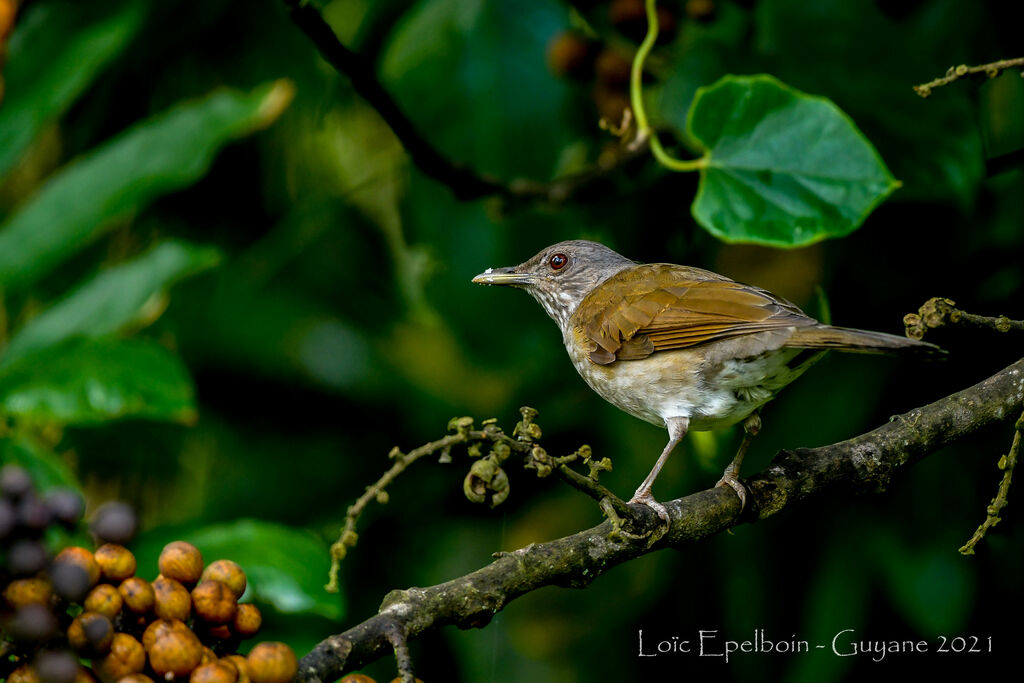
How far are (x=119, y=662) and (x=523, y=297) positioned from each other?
2.73 m

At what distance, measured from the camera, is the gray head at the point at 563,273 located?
3.57m

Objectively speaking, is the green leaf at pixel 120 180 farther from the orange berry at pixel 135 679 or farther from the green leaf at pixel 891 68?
the orange berry at pixel 135 679

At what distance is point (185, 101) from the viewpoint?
5.20 metres

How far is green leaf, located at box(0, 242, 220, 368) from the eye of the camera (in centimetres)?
349

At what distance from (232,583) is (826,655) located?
2497 mm

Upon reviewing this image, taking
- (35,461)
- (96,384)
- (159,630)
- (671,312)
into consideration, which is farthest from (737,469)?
(35,461)

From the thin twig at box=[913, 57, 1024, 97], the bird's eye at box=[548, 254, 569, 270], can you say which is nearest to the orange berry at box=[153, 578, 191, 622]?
the thin twig at box=[913, 57, 1024, 97]

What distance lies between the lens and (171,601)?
1.50 m

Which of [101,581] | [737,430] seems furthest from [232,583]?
[737,430]

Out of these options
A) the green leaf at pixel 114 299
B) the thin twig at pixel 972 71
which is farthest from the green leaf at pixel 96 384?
the thin twig at pixel 972 71

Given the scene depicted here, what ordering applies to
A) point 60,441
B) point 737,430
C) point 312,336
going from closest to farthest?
1. point 737,430
2. point 60,441
3. point 312,336

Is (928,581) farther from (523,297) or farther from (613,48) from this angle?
(613,48)

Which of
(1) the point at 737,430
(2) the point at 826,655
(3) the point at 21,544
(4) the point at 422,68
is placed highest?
(3) the point at 21,544

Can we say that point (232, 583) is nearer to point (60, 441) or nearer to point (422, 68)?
point (422, 68)
